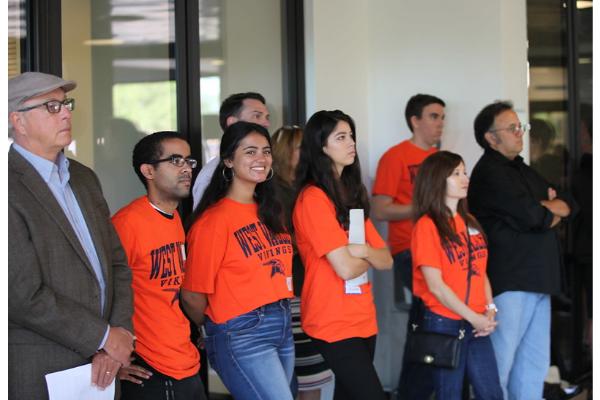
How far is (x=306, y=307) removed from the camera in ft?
12.5

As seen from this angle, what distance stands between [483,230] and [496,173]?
307 millimetres

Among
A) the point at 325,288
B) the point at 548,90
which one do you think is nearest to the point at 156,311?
the point at 325,288

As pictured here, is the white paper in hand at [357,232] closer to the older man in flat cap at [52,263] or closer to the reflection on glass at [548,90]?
the older man in flat cap at [52,263]

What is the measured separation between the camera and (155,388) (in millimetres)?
3242

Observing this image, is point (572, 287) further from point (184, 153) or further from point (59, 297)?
point (59, 297)

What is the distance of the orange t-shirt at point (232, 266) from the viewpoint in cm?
349

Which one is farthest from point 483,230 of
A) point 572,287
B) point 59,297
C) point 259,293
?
point 59,297

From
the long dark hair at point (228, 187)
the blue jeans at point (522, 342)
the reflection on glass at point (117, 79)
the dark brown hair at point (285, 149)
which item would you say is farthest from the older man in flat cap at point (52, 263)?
the blue jeans at point (522, 342)

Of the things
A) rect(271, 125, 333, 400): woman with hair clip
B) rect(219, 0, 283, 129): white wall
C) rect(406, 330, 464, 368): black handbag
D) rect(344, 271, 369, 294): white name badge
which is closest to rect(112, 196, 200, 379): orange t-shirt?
rect(344, 271, 369, 294): white name badge

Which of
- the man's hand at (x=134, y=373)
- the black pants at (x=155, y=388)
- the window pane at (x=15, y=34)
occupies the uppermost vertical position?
the window pane at (x=15, y=34)

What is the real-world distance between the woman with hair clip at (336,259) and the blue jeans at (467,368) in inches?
18.7

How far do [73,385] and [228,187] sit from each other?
120 cm

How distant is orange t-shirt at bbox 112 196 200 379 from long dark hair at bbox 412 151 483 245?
138cm

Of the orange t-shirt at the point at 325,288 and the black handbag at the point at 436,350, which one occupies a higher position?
the orange t-shirt at the point at 325,288
